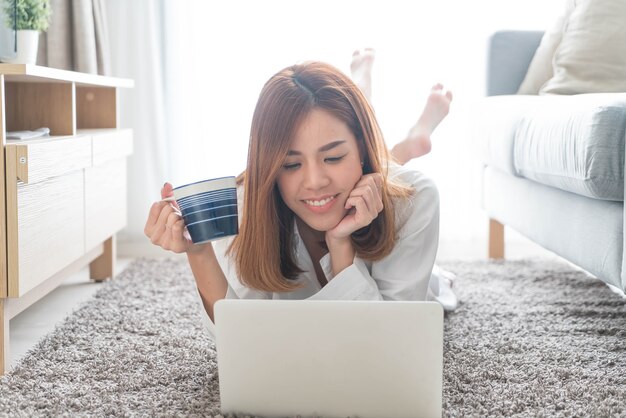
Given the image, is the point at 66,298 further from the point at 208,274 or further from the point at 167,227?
the point at 167,227

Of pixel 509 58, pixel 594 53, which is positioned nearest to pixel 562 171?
pixel 594 53

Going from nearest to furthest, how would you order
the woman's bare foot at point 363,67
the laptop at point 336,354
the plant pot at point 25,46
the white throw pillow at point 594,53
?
the laptop at point 336,354, the plant pot at point 25,46, the woman's bare foot at point 363,67, the white throw pillow at point 594,53

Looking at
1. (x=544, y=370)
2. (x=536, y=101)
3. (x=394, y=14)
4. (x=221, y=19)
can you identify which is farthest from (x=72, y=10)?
(x=544, y=370)

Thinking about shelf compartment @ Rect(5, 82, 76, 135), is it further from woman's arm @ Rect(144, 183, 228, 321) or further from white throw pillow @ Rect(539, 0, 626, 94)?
white throw pillow @ Rect(539, 0, 626, 94)

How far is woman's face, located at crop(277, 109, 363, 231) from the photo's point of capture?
1383 millimetres

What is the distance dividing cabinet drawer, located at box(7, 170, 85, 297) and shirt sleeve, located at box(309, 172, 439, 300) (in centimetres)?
58

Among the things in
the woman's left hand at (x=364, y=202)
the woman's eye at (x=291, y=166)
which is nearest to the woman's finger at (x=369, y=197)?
the woman's left hand at (x=364, y=202)

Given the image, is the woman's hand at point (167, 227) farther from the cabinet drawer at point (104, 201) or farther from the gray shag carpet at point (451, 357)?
the cabinet drawer at point (104, 201)

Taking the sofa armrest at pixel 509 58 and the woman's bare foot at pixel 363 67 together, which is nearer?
the woman's bare foot at pixel 363 67

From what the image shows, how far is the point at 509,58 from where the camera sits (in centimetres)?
280

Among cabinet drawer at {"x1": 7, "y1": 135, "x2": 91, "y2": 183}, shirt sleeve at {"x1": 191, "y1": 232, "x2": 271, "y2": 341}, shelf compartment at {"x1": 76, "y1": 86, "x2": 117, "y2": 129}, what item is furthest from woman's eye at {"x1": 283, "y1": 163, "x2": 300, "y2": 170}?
shelf compartment at {"x1": 76, "y1": 86, "x2": 117, "y2": 129}

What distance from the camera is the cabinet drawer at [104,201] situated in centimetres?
219

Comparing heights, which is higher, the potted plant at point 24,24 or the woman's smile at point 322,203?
the potted plant at point 24,24

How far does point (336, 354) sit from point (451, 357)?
500 mm
